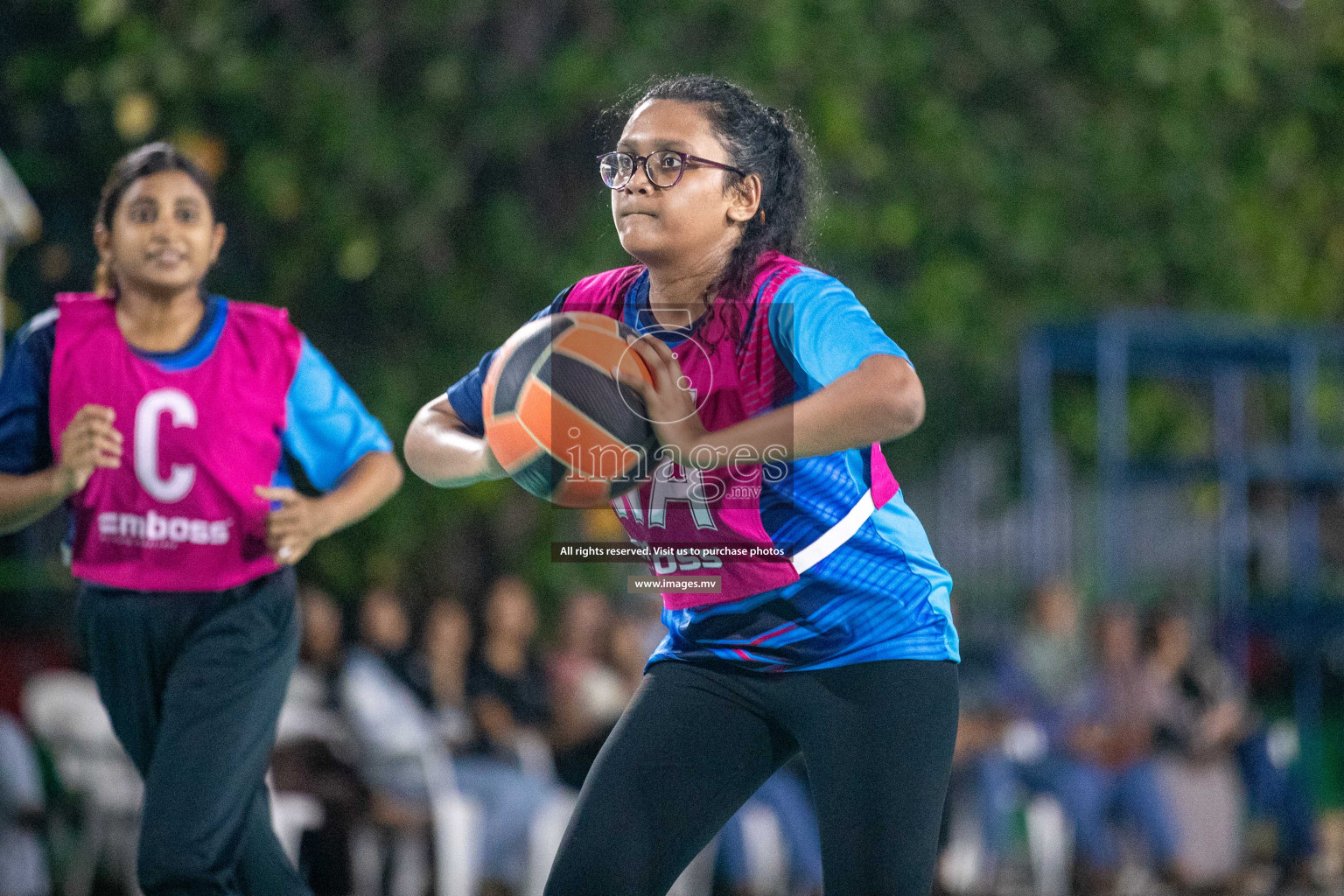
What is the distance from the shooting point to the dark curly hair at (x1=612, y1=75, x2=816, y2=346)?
2969 millimetres

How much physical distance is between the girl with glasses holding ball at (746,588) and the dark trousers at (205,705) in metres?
0.93

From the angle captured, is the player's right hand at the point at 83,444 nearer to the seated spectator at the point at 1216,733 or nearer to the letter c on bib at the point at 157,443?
the letter c on bib at the point at 157,443

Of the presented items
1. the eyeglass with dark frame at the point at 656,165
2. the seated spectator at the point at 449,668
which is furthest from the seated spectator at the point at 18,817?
the eyeglass with dark frame at the point at 656,165

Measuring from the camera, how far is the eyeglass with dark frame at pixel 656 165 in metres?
2.90

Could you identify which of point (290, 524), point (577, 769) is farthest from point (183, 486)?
point (577, 769)

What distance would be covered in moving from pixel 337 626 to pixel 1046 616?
360 cm

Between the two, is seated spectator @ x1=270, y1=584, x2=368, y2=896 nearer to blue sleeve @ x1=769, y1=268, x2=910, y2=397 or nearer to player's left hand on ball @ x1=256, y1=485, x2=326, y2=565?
player's left hand on ball @ x1=256, y1=485, x2=326, y2=565

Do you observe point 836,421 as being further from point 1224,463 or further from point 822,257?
point 1224,463

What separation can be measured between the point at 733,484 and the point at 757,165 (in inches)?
24.8

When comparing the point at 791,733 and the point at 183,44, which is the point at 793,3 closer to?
the point at 183,44

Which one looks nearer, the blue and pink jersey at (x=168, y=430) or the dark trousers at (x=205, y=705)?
the dark trousers at (x=205, y=705)

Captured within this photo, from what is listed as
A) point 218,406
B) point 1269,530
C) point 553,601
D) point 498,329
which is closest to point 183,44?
point 498,329

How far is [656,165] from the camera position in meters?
2.90

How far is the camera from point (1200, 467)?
30.3 ft
